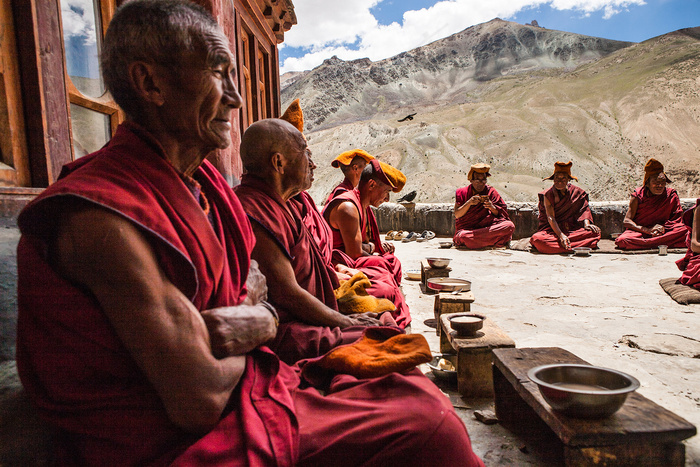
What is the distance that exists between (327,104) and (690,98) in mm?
40149

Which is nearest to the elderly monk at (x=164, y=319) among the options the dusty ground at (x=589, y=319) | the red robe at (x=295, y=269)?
the red robe at (x=295, y=269)

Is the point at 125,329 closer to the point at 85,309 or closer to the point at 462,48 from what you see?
the point at 85,309

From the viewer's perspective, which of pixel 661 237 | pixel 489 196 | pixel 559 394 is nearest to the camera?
pixel 559 394

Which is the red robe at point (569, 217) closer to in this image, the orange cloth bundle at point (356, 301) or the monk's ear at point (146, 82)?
the orange cloth bundle at point (356, 301)

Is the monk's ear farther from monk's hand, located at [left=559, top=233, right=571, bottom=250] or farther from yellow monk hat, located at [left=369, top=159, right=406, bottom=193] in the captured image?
monk's hand, located at [left=559, top=233, right=571, bottom=250]

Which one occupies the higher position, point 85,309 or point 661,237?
point 85,309

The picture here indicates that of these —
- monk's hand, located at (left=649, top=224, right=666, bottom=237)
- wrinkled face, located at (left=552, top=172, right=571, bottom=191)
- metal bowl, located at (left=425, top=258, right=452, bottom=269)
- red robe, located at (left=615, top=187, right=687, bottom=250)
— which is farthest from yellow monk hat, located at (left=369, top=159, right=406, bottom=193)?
monk's hand, located at (left=649, top=224, right=666, bottom=237)

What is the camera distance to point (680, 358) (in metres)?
2.76

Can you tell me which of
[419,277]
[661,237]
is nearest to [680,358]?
[419,277]

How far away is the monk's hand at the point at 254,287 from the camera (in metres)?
1.41

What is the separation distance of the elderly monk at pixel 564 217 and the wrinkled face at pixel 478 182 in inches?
44.4

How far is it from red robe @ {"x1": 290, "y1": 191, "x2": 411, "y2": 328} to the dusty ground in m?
0.34

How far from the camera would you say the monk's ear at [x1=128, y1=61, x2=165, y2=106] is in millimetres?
1068

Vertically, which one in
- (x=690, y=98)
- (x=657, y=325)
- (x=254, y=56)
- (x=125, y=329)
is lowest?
(x=657, y=325)
